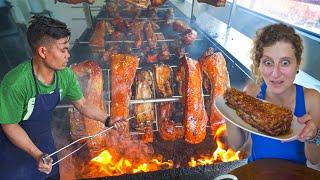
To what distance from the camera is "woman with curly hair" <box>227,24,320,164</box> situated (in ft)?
7.92

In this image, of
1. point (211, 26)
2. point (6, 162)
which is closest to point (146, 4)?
point (211, 26)

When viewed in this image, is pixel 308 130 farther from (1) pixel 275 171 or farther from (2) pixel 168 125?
(2) pixel 168 125

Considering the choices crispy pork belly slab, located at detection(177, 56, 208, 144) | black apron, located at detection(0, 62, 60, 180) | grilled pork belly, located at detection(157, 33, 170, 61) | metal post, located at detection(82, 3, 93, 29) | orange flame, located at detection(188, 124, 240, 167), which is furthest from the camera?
grilled pork belly, located at detection(157, 33, 170, 61)

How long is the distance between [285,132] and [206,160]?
1700mm

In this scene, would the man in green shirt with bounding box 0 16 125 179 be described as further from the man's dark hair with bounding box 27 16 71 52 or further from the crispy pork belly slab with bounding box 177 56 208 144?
the crispy pork belly slab with bounding box 177 56 208 144

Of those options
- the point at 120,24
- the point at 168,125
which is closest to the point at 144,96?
the point at 168,125

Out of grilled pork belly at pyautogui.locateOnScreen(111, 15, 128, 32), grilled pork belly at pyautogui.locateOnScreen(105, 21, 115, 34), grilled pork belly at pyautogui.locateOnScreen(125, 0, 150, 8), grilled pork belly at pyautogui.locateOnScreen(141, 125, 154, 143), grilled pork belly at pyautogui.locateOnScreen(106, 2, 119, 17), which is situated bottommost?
grilled pork belly at pyautogui.locateOnScreen(141, 125, 154, 143)

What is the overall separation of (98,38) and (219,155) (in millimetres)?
2135

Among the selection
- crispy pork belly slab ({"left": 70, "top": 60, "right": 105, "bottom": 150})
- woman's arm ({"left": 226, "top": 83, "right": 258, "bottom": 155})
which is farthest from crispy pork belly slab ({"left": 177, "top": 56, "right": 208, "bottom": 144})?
crispy pork belly slab ({"left": 70, "top": 60, "right": 105, "bottom": 150})

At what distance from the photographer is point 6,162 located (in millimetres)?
2752

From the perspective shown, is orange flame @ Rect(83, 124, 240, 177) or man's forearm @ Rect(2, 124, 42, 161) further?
orange flame @ Rect(83, 124, 240, 177)

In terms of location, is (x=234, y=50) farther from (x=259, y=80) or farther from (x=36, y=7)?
(x=36, y=7)

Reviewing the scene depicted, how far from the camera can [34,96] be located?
2.48 meters

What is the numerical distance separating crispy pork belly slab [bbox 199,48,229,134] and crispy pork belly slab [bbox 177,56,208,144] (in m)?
0.12
